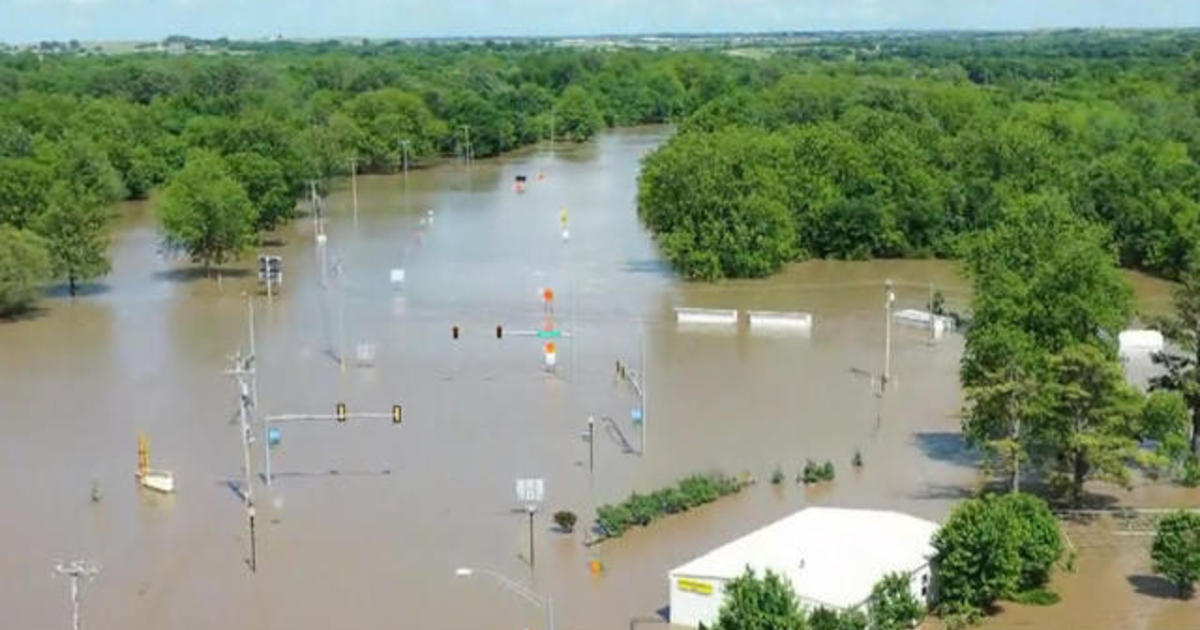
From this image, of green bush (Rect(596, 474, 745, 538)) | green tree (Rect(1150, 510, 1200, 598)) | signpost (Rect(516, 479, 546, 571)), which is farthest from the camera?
green bush (Rect(596, 474, 745, 538))

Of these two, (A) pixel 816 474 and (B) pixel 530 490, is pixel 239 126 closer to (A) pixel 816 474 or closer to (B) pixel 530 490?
A: (A) pixel 816 474

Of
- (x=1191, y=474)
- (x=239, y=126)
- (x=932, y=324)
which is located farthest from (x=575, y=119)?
(x=1191, y=474)

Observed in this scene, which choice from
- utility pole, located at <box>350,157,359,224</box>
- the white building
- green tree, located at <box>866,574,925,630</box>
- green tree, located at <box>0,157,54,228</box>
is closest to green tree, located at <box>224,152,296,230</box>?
utility pole, located at <box>350,157,359,224</box>

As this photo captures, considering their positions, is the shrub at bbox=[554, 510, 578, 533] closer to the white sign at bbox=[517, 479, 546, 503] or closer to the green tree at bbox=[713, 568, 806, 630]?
the white sign at bbox=[517, 479, 546, 503]

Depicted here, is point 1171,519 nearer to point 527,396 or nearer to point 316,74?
point 527,396

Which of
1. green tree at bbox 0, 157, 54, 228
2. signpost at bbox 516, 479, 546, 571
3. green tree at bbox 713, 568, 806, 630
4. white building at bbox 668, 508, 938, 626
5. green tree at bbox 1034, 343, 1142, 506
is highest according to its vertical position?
green tree at bbox 0, 157, 54, 228
